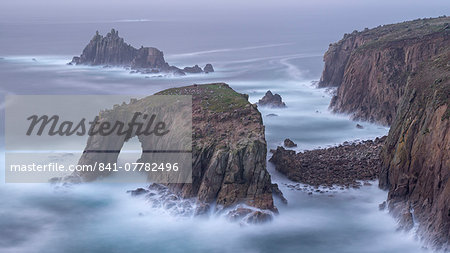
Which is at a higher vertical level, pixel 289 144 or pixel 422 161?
pixel 289 144

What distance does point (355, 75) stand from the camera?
83.5m

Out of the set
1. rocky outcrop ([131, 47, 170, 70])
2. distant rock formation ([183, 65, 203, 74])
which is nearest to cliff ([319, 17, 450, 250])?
distant rock formation ([183, 65, 203, 74])

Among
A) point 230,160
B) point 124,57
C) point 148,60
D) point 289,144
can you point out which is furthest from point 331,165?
point 124,57

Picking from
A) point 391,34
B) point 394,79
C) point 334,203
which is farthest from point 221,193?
point 391,34

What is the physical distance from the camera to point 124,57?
142750mm

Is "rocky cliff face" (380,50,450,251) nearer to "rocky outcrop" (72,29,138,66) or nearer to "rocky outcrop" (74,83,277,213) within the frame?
"rocky outcrop" (74,83,277,213)

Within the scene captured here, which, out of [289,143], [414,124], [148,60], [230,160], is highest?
[148,60]

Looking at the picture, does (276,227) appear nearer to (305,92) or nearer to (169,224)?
(169,224)

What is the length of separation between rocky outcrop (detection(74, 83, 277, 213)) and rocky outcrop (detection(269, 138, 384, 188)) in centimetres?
551

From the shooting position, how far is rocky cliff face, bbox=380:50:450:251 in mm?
39969

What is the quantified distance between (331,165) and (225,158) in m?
13.5

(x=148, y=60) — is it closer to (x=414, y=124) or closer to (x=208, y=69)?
(x=208, y=69)

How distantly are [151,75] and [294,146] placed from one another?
69.5 m

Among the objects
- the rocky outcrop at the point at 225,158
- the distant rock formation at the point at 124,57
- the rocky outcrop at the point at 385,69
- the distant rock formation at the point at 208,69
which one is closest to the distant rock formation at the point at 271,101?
the rocky outcrop at the point at 385,69
